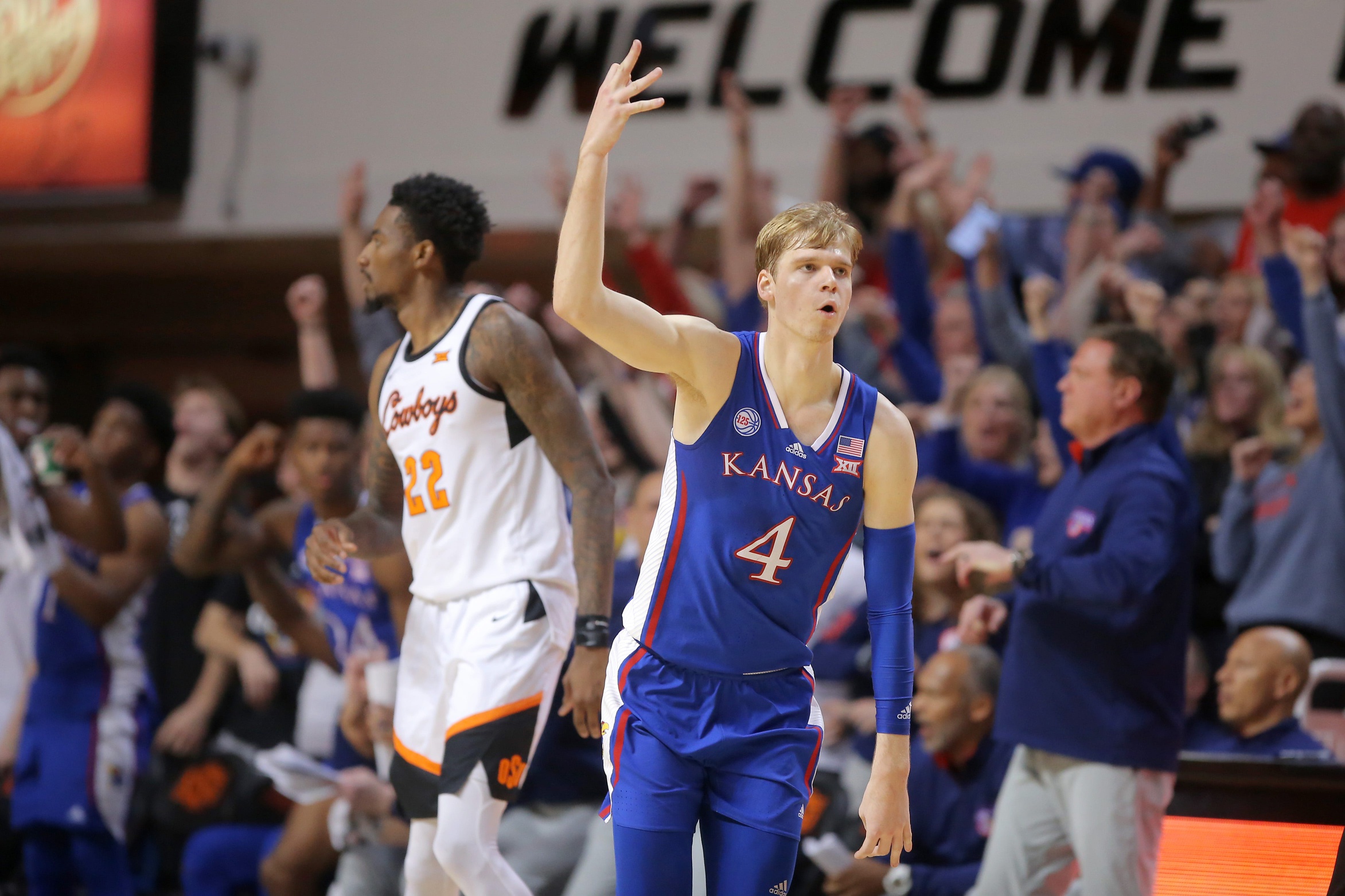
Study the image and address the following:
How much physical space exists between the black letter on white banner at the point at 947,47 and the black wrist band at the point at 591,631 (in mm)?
7403

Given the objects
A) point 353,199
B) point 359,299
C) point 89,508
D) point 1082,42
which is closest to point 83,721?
point 89,508

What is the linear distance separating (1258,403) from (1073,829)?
2466mm

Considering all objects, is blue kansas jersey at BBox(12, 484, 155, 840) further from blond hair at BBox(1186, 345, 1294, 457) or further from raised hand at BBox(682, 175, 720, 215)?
blond hair at BBox(1186, 345, 1294, 457)

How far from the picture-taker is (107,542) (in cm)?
635

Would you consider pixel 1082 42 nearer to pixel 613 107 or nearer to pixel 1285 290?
pixel 1285 290

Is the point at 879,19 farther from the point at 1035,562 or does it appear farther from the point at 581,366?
the point at 1035,562

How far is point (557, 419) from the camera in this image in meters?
3.93

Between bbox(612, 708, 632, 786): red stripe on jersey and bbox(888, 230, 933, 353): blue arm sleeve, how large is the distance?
14.6 feet

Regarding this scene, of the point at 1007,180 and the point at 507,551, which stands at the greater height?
the point at 1007,180

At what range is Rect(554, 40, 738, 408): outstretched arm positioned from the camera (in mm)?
2912

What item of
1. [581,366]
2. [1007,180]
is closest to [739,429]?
[581,366]

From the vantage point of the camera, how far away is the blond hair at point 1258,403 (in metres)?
6.10

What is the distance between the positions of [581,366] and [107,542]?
3.22 metres

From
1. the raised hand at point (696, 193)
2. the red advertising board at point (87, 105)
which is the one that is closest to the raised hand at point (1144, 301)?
the raised hand at point (696, 193)
